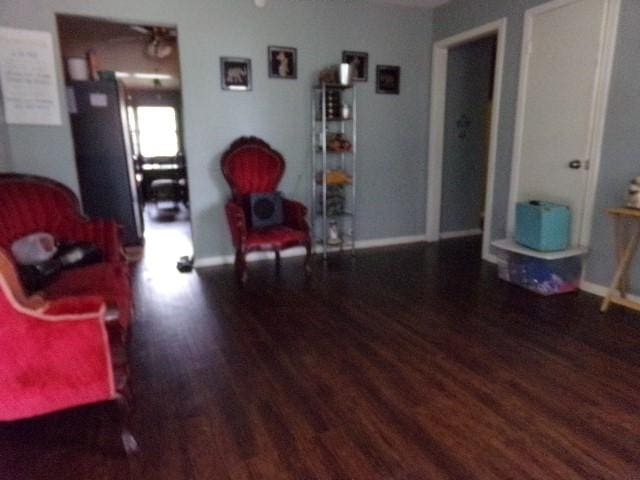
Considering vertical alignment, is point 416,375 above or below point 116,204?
below

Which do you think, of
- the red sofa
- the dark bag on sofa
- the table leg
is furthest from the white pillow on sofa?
the table leg

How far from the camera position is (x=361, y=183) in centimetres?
459

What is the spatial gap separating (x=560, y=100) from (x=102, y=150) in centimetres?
432

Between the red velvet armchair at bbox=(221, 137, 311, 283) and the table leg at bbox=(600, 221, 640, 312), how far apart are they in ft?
7.28

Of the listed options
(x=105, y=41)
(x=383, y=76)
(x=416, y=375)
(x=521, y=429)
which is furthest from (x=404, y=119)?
(x=105, y=41)

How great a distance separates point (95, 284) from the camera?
2.15 m

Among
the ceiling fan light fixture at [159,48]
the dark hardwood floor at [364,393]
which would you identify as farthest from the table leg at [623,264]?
the ceiling fan light fixture at [159,48]

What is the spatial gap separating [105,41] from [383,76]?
434cm

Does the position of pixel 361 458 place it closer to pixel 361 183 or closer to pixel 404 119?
pixel 361 183

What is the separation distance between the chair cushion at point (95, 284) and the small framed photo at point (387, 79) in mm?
3193

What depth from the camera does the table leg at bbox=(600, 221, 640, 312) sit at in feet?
9.14

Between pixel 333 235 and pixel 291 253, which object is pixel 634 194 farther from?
pixel 291 253

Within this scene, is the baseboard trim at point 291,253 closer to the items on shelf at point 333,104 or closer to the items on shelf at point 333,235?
the items on shelf at point 333,235

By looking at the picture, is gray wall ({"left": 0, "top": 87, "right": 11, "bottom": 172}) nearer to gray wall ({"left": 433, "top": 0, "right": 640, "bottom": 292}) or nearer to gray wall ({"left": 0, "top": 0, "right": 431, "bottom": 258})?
gray wall ({"left": 0, "top": 0, "right": 431, "bottom": 258})
